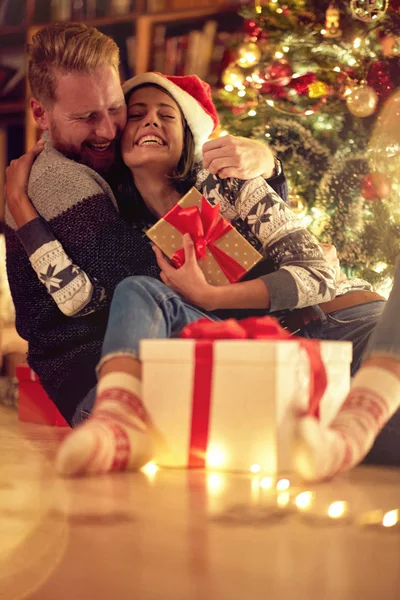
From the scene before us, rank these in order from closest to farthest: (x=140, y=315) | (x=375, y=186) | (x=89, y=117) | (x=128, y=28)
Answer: (x=140, y=315) → (x=89, y=117) → (x=375, y=186) → (x=128, y=28)

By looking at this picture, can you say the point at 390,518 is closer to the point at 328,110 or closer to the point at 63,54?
the point at 63,54

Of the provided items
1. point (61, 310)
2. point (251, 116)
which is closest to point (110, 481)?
point (61, 310)

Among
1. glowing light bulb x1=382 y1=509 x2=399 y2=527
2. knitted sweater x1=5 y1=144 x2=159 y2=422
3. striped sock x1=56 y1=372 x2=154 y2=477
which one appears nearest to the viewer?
glowing light bulb x1=382 y1=509 x2=399 y2=527

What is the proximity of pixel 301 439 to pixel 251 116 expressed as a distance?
4.74 ft

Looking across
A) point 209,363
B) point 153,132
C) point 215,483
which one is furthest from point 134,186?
point 215,483

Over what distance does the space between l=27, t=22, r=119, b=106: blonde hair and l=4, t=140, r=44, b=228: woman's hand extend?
126 millimetres

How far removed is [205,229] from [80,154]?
1.20 ft

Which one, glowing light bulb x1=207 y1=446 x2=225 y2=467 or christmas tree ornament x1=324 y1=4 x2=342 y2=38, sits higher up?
christmas tree ornament x1=324 y1=4 x2=342 y2=38

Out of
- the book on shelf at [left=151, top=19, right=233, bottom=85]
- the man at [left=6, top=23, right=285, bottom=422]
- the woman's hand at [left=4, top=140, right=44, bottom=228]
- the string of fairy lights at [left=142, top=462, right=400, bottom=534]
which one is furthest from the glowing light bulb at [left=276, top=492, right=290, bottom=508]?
the book on shelf at [left=151, top=19, right=233, bottom=85]

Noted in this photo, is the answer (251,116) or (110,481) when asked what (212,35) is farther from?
(110,481)

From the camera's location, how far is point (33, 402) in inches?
87.1

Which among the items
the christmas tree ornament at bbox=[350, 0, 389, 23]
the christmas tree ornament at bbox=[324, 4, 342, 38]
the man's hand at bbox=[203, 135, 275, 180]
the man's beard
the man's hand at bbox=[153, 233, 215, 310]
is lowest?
the man's hand at bbox=[153, 233, 215, 310]

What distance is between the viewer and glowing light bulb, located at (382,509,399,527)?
Result: 0.87 m

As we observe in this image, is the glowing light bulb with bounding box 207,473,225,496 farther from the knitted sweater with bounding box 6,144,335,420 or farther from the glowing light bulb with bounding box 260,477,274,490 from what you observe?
the knitted sweater with bounding box 6,144,335,420
